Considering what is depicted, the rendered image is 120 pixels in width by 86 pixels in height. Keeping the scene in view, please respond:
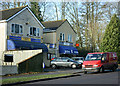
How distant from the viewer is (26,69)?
72.2 feet

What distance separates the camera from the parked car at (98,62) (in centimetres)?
2138

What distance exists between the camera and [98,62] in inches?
846

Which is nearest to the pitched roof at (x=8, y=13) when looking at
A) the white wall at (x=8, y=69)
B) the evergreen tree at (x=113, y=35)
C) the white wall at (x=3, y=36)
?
the white wall at (x=3, y=36)

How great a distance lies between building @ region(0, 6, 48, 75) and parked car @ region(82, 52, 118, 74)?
5.02 metres

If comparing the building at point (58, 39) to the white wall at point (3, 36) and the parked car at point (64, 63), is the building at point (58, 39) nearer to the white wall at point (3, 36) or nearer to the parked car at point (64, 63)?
the parked car at point (64, 63)

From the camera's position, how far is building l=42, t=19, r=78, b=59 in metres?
37.1

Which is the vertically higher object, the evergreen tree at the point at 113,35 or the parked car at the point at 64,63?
the evergreen tree at the point at 113,35

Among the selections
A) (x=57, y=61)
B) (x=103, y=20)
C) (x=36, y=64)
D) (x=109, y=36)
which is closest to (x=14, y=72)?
(x=36, y=64)

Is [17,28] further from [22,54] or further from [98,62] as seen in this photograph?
[98,62]

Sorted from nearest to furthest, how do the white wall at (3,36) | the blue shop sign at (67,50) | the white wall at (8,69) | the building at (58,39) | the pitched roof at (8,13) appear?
the white wall at (8,69)
the white wall at (3,36)
the pitched roof at (8,13)
the building at (58,39)
the blue shop sign at (67,50)

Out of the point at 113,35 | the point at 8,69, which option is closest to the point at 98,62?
the point at 8,69

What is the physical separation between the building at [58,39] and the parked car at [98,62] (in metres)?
14.1

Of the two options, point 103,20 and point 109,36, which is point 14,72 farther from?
point 103,20

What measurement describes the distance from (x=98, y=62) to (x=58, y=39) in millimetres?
17331
